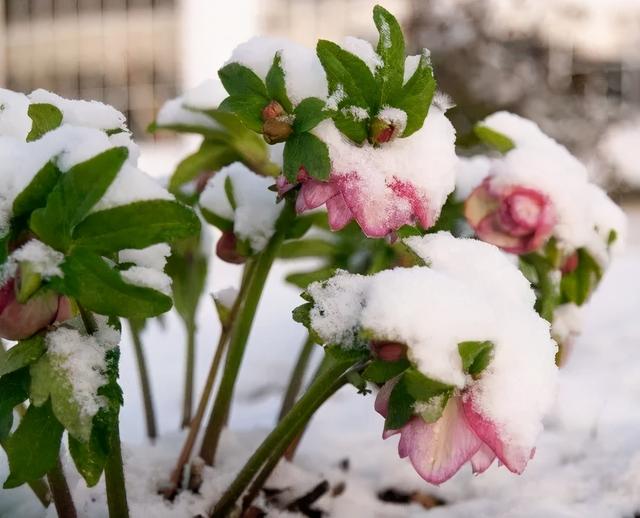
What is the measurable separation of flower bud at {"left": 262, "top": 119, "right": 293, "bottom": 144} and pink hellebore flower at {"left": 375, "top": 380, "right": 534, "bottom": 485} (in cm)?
18

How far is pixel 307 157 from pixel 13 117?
0.20m

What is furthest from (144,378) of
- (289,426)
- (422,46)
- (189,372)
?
(422,46)

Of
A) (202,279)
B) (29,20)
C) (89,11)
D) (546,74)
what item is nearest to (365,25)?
(546,74)

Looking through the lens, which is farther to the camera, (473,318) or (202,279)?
(202,279)

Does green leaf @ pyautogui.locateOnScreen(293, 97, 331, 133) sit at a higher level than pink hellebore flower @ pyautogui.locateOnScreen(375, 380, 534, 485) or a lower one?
higher

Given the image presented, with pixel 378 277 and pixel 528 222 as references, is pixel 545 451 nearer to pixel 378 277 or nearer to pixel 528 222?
pixel 528 222

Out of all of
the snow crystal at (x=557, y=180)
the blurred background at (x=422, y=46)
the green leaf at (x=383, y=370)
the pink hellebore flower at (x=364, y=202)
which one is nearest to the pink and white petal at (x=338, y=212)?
the pink hellebore flower at (x=364, y=202)

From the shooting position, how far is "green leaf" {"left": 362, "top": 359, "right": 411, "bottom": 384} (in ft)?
1.38

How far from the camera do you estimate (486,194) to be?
67 centimetres

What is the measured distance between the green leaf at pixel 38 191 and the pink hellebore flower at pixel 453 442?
22 cm

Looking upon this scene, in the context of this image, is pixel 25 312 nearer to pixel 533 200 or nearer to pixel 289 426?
pixel 289 426

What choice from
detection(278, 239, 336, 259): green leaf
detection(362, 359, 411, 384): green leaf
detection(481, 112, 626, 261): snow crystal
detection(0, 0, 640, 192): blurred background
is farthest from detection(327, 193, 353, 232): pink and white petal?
detection(0, 0, 640, 192): blurred background

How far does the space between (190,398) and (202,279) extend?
5.5 inches

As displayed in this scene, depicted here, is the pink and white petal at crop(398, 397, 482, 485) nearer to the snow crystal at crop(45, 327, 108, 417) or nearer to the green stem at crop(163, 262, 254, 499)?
the snow crystal at crop(45, 327, 108, 417)
